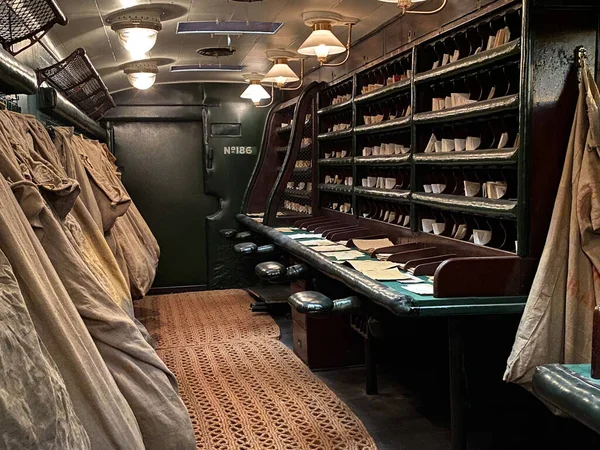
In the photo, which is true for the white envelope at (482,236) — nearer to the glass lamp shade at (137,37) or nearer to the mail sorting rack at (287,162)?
the glass lamp shade at (137,37)

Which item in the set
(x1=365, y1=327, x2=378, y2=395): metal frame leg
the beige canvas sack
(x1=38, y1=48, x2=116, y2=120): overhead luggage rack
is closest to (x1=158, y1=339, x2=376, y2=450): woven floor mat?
(x1=365, y1=327, x2=378, y2=395): metal frame leg

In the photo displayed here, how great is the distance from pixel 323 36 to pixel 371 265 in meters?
1.51

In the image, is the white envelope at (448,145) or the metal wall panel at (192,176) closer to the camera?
the white envelope at (448,145)

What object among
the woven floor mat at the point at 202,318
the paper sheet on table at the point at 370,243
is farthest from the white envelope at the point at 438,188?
the woven floor mat at the point at 202,318

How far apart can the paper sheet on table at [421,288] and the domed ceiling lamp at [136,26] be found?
236cm

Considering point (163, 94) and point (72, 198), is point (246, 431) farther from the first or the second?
point (163, 94)

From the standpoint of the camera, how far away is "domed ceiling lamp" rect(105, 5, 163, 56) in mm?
4410

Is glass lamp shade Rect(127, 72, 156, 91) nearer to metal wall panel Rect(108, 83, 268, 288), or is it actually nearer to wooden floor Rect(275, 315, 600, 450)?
metal wall panel Rect(108, 83, 268, 288)

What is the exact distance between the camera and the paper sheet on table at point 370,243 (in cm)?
475

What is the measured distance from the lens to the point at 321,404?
14.3 feet

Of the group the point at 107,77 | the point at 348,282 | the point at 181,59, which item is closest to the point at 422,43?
the point at 348,282

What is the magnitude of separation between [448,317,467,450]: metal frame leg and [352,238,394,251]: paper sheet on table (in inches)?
61.5

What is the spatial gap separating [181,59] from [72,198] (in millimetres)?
4547

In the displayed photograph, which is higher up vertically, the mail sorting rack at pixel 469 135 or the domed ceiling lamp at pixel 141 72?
the domed ceiling lamp at pixel 141 72
